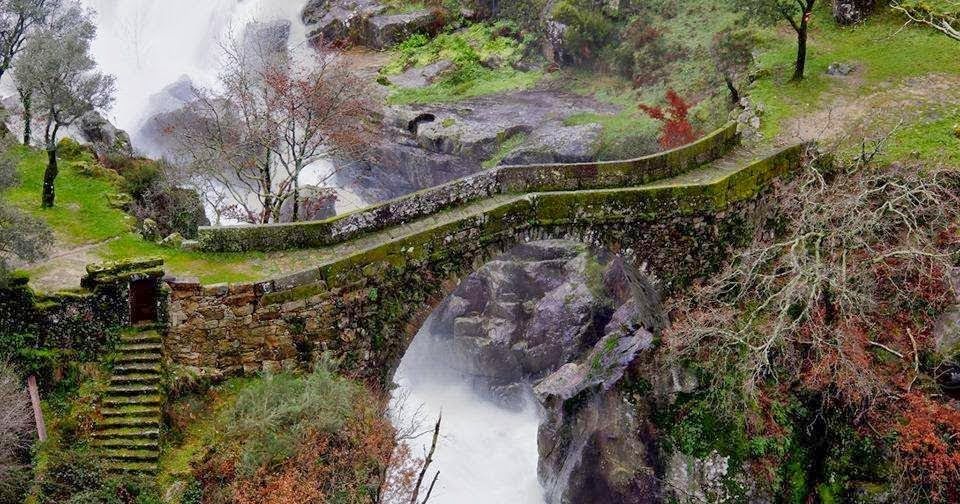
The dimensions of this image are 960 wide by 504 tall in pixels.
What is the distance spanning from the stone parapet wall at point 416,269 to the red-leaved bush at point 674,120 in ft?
16.6

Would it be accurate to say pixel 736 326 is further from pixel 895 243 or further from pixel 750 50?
pixel 750 50

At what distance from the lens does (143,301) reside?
1361 cm

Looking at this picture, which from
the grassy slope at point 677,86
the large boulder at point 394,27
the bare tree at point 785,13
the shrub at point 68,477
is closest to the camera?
the shrub at point 68,477

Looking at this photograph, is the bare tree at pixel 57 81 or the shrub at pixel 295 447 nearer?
the shrub at pixel 295 447

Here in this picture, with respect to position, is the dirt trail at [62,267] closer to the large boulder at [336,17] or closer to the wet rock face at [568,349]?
the wet rock face at [568,349]

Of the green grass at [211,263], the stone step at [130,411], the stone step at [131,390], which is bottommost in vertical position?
the stone step at [130,411]

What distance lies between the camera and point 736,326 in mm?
16297

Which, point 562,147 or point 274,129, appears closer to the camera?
point 274,129

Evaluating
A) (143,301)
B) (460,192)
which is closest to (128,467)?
(143,301)

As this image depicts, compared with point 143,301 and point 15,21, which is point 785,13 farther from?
point 15,21

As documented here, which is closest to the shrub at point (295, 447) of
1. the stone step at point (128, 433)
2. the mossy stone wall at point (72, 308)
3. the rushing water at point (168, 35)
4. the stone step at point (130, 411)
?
the stone step at point (128, 433)

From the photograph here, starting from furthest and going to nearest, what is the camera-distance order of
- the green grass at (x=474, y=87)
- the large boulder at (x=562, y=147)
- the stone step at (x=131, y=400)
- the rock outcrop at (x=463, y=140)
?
the green grass at (x=474, y=87) < the rock outcrop at (x=463, y=140) < the large boulder at (x=562, y=147) < the stone step at (x=131, y=400)

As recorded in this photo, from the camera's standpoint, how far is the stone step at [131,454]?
12.5 meters

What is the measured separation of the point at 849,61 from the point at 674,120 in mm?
5276
